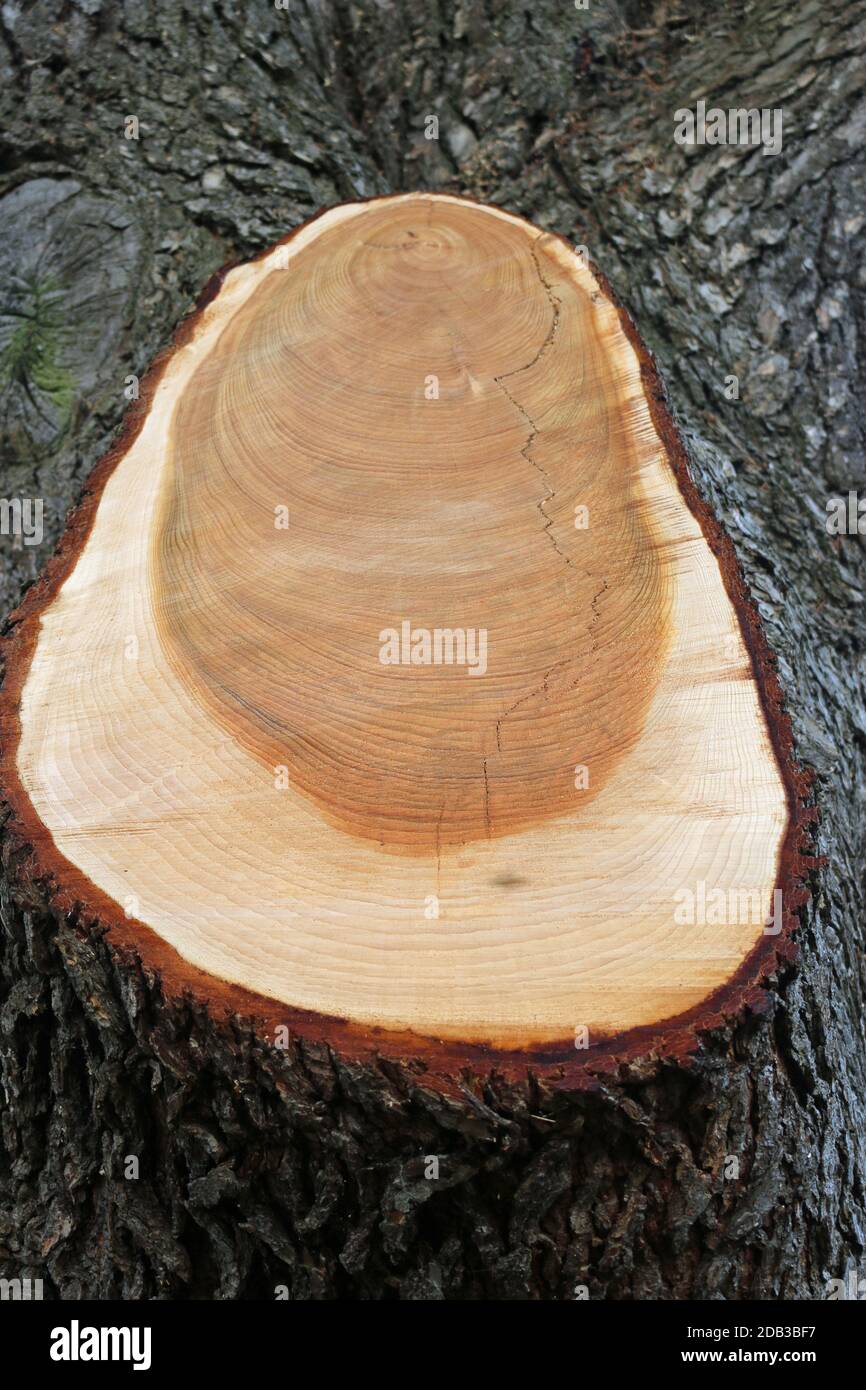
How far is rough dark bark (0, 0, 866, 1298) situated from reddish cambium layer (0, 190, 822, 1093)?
0.03 meters

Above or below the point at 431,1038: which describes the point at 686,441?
above

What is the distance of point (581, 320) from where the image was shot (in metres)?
2.98

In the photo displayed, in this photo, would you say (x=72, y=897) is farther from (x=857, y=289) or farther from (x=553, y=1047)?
(x=857, y=289)

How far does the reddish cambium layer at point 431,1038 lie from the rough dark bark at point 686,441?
0.03 metres

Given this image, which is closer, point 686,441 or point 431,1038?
point 431,1038

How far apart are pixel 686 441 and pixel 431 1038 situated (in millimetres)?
1554

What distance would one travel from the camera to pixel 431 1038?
6.27ft

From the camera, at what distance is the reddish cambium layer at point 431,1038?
6.22 feet

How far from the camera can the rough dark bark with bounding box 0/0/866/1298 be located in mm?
2020

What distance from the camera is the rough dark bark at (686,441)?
202cm

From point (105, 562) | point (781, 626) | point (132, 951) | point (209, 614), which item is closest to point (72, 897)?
point (132, 951)

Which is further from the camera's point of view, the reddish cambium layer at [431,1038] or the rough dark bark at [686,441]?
the rough dark bark at [686,441]

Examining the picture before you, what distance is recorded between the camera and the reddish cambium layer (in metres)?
1.89

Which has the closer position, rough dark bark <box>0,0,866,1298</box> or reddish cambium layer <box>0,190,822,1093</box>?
reddish cambium layer <box>0,190,822,1093</box>
